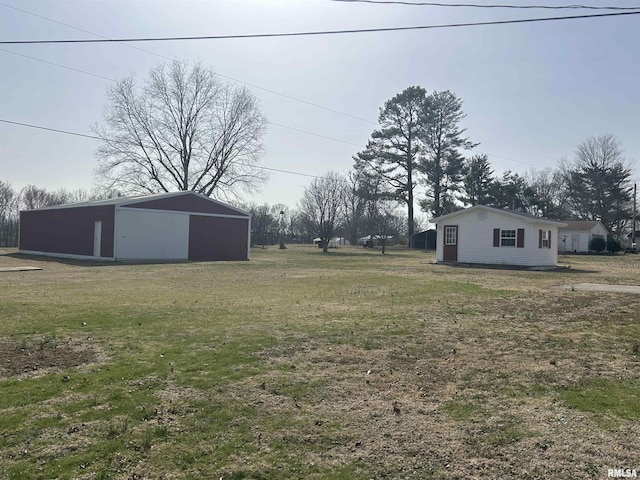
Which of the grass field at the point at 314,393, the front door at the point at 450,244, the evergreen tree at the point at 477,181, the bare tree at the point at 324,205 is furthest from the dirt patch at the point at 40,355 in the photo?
the evergreen tree at the point at 477,181

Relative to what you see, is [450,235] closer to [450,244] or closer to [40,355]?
[450,244]

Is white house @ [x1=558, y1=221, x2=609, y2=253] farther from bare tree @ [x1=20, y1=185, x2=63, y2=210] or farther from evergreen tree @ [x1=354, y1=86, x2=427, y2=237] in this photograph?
bare tree @ [x1=20, y1=185, x2=63, y2=210]

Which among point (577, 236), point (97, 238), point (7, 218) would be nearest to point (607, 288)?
point (97, 238)

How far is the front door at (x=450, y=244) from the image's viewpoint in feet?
86.3

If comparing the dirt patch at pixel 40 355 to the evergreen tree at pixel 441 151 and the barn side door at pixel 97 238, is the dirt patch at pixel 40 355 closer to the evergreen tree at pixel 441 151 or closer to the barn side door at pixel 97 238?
the barn side door at pixel 97 238

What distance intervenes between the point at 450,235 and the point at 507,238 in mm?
3283

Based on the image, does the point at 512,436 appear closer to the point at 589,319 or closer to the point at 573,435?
the point at 573,435

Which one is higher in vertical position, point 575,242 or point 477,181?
point 477,181

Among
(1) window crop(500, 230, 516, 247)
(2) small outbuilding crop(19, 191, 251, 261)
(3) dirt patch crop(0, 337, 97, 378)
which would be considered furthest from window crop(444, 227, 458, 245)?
(3) dirt patch crop(0, 337, 97, 378)

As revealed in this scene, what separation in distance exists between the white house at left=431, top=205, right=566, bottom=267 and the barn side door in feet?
61.6

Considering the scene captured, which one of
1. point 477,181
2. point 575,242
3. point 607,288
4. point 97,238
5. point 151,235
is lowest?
point 607,288

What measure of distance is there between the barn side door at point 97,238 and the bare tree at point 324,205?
70.1ft

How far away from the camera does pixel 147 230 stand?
26531mm

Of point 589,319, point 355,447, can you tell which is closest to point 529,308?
point 589,319
